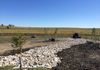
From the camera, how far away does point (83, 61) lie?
18047 millimetres

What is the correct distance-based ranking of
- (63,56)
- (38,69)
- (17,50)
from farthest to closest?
(17,50) < (63,56) < (38,69)

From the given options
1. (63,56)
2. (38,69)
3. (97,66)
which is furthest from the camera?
(63,56)

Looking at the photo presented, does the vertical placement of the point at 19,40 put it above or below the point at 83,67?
above

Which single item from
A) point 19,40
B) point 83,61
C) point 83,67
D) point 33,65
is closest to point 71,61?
point 83,61

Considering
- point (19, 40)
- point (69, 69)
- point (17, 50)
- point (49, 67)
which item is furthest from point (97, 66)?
point (17, 50)

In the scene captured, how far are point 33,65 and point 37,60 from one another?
5.82 ft

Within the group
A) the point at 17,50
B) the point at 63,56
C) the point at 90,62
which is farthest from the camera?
the point at 17,50

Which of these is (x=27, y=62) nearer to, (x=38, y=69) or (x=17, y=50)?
(x=38, y=69)

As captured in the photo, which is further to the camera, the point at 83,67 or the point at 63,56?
the point at 63,56

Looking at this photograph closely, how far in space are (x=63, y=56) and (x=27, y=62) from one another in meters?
4.37

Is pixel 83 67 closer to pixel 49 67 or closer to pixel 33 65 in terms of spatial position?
pixel 49 67

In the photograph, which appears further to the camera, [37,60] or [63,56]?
[63,56]

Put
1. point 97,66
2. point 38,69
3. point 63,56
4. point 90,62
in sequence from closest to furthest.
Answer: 1. point 38,69
2. point 97,66
3. point 90,62
4. point 63,56

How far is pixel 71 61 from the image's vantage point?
1812 cm
